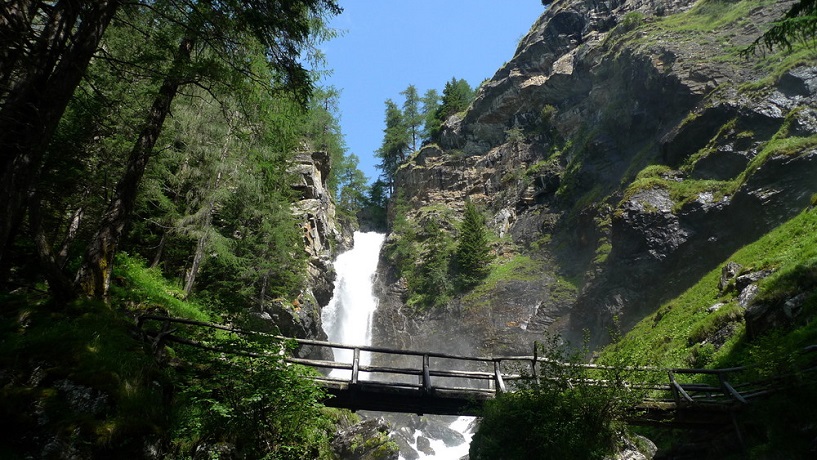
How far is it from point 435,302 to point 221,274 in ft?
66.6

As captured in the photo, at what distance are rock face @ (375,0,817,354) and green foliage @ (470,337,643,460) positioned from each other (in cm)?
1388

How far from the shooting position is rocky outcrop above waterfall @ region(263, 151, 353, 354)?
2494 cm

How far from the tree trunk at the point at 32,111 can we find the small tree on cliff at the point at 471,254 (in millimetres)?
31639

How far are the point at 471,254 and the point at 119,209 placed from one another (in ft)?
100

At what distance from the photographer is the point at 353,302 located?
128 ft

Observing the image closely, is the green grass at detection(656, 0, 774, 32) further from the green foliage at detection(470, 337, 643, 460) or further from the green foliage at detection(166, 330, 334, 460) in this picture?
the green foliage at detection(166, 330, 334, 460)

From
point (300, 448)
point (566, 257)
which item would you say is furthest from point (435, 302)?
point (300, 448)

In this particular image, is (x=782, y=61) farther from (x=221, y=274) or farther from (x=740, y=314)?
(x=221, y=274)

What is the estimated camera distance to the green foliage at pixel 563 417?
7707 millimetres

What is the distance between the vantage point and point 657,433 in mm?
11742

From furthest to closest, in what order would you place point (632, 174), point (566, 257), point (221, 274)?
1. point (566, 257)
2. point (632, 174)
3. point (221, 274)

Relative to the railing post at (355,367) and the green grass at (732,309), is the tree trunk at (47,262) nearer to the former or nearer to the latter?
the railing post at (355,367)

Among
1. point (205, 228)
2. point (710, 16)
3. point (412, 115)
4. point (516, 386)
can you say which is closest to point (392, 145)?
point (412, 115)

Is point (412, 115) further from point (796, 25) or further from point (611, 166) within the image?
point (796, 25)
